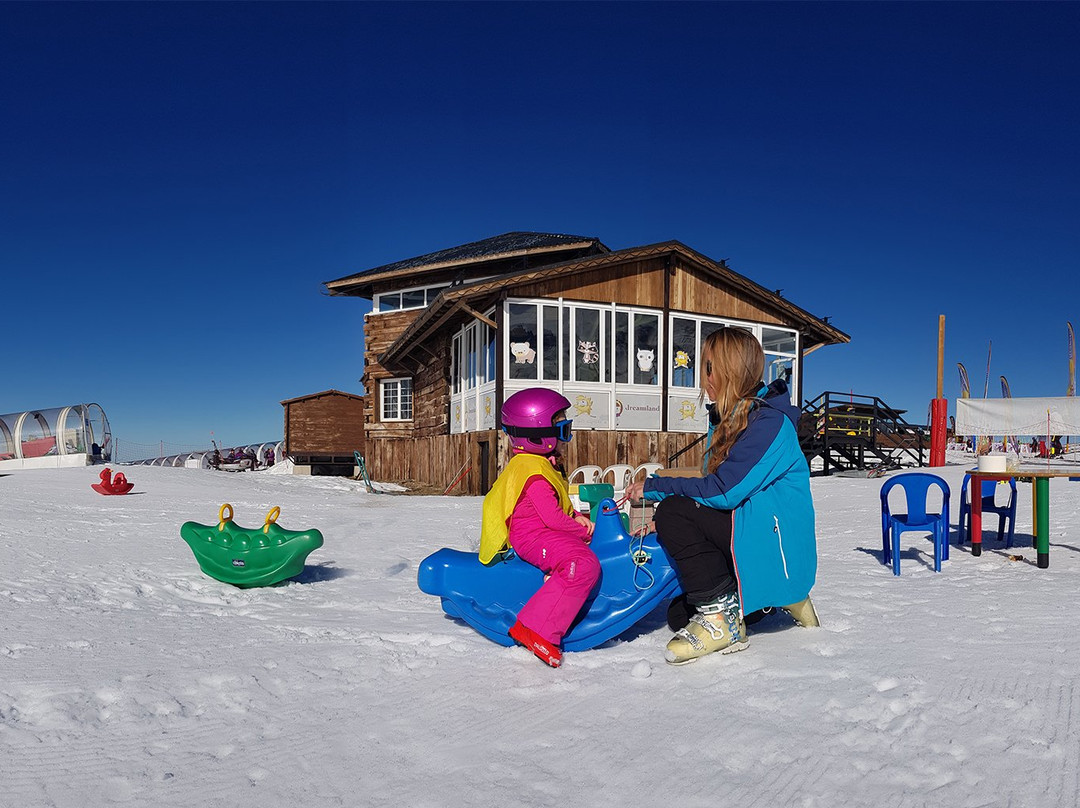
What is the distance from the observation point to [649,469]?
45.5ft

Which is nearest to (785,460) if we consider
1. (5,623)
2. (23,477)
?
(5,623)

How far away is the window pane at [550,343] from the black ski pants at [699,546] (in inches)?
455

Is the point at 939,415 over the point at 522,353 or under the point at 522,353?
under

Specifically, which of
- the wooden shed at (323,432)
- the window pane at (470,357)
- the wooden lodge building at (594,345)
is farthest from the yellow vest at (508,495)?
the wooden shed at (323,432)

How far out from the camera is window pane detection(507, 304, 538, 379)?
1466cm

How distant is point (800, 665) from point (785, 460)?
92 cm

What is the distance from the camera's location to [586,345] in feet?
50.2

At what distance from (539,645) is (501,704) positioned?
52 cm

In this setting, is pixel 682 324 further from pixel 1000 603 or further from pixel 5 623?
pixel 5 623

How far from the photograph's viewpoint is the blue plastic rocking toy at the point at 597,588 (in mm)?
3459

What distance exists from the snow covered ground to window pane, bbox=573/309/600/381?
10.4 m

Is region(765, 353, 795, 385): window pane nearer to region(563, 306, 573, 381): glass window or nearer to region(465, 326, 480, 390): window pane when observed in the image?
region(563, 306, 573, 381): glass window

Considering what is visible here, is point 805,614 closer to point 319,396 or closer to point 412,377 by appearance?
point 412,377

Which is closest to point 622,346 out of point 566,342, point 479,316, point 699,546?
point 566,342
